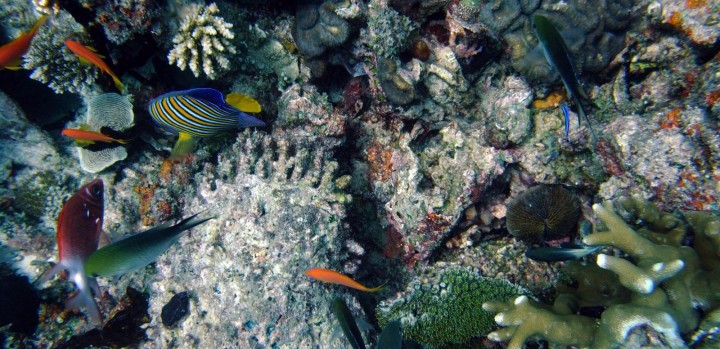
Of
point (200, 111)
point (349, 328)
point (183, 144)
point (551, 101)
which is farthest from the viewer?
point (551, 101)

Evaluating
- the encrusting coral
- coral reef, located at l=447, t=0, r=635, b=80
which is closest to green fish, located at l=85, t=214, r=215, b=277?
the encrusting coral

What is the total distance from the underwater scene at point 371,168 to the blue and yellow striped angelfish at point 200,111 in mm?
20

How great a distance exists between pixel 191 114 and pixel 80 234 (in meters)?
1.12

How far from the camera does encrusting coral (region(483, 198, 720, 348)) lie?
2438 millimetres

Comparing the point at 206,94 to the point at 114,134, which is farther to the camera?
the point at 114,134

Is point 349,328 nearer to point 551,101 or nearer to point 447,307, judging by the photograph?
point 447,307

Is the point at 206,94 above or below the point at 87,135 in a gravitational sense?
above

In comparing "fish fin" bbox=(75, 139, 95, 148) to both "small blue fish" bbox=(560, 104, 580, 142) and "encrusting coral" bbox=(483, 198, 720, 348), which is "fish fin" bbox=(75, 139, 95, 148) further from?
"small blue fish" bbox=(560, 104, 580, 142)

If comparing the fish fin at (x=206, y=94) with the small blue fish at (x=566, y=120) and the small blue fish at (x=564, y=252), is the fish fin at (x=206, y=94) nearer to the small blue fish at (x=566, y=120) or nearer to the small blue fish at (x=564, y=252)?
the small blue fish at (x=564, y=252)

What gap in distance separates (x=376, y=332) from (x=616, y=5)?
12.6 ft

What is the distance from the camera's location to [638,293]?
8.38 ft

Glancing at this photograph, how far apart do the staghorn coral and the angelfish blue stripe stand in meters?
1.28

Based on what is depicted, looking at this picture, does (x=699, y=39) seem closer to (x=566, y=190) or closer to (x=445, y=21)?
(x=566, y=190)

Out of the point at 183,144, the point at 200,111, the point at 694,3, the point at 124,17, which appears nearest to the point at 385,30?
the point at 200,111
